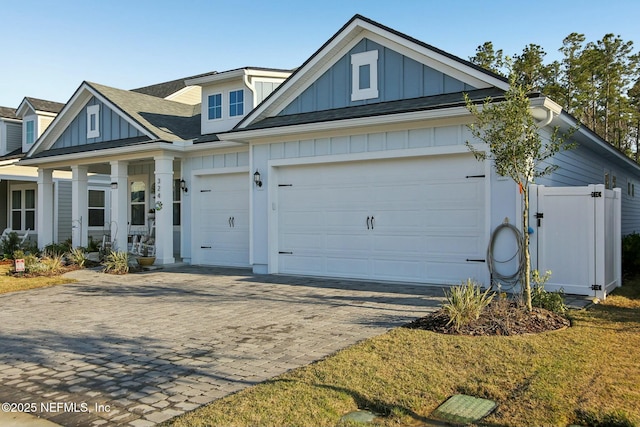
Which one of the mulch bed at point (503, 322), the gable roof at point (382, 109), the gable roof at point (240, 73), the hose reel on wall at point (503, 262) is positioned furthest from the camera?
the gable roof at point (240, 73)

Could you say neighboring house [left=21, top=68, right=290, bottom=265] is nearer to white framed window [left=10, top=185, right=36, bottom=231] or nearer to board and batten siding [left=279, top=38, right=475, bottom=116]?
board and batten siding [left=279, top=38, right=475, bottom=116]

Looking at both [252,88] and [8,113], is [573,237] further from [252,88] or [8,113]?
[8,113]

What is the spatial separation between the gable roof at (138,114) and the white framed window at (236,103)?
1.37 meters

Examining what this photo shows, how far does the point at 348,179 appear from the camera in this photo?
11023 millimetres

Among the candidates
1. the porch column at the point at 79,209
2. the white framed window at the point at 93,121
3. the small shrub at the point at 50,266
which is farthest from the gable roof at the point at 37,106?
the small shrub at the point at 50,266

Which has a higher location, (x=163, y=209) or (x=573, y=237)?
(x=163, y=209)

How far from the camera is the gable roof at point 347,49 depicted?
9.80 meters

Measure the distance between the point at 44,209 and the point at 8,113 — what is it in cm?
789

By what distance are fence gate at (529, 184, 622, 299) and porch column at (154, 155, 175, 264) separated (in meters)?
9.45

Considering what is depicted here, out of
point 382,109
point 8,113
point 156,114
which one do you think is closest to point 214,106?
point 156,114

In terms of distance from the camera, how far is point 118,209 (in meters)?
15.0

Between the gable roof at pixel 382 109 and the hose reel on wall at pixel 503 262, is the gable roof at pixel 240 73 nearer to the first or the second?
the gable roof at pixel 382 109

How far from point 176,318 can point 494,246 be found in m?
5.50

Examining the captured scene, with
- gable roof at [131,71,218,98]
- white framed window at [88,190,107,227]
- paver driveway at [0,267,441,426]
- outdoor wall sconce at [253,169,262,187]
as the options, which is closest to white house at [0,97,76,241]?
white framed window at [88,190,107,227]
